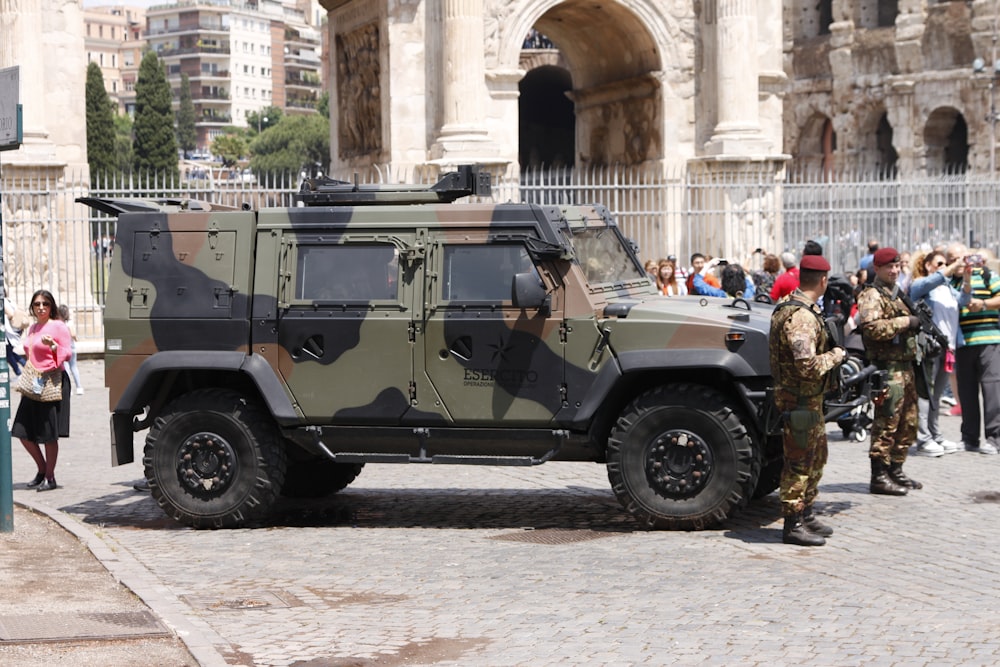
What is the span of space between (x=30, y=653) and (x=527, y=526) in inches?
172

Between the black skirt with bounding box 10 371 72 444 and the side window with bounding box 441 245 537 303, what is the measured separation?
4.11 metres

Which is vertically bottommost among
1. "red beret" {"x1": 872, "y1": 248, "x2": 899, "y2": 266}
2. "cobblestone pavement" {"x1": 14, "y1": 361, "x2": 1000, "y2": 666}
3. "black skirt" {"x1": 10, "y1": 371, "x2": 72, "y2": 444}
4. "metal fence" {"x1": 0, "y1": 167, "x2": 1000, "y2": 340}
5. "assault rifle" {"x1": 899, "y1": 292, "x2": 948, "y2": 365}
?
"cobblestone pavement" {"x1": 14, "y1": 361, "x2": 1000, "y2": 666}

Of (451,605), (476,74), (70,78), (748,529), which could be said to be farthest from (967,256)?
(70,78)

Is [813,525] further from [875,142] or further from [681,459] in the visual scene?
[875,142]

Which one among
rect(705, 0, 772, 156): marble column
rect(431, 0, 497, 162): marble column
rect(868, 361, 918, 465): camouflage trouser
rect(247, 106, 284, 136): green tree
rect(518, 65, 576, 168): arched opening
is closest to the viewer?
rect(868, 361, 918, 465): camouflage trouser

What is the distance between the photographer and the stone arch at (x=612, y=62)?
27.1 m

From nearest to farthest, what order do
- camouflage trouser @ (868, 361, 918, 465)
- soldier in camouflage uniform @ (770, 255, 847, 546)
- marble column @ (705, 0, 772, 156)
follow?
1. soldier in camouflage uniform @ (770, 255, 847, 546)
2. camouflage trouser @ (868, 361, 918, 465)
3. marble column @ (705, 0, 772, 156)

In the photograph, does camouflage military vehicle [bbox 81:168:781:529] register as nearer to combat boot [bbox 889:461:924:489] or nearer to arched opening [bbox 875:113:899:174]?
combat boot [bbox 889:461:924:489]

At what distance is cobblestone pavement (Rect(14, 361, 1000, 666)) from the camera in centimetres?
785

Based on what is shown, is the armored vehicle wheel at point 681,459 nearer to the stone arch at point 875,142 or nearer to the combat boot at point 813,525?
the combat boot at point 813,525

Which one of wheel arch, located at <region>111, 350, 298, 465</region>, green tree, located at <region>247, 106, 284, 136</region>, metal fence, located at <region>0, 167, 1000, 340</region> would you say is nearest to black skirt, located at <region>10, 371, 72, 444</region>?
wheel arch, located at <region>111, 350, 298, 465</region>

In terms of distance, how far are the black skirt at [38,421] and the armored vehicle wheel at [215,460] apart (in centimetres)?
230

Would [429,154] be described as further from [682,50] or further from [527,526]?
[527,526]

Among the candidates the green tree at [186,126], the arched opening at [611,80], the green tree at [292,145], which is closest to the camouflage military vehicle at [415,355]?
the arched opening at [611,80]
